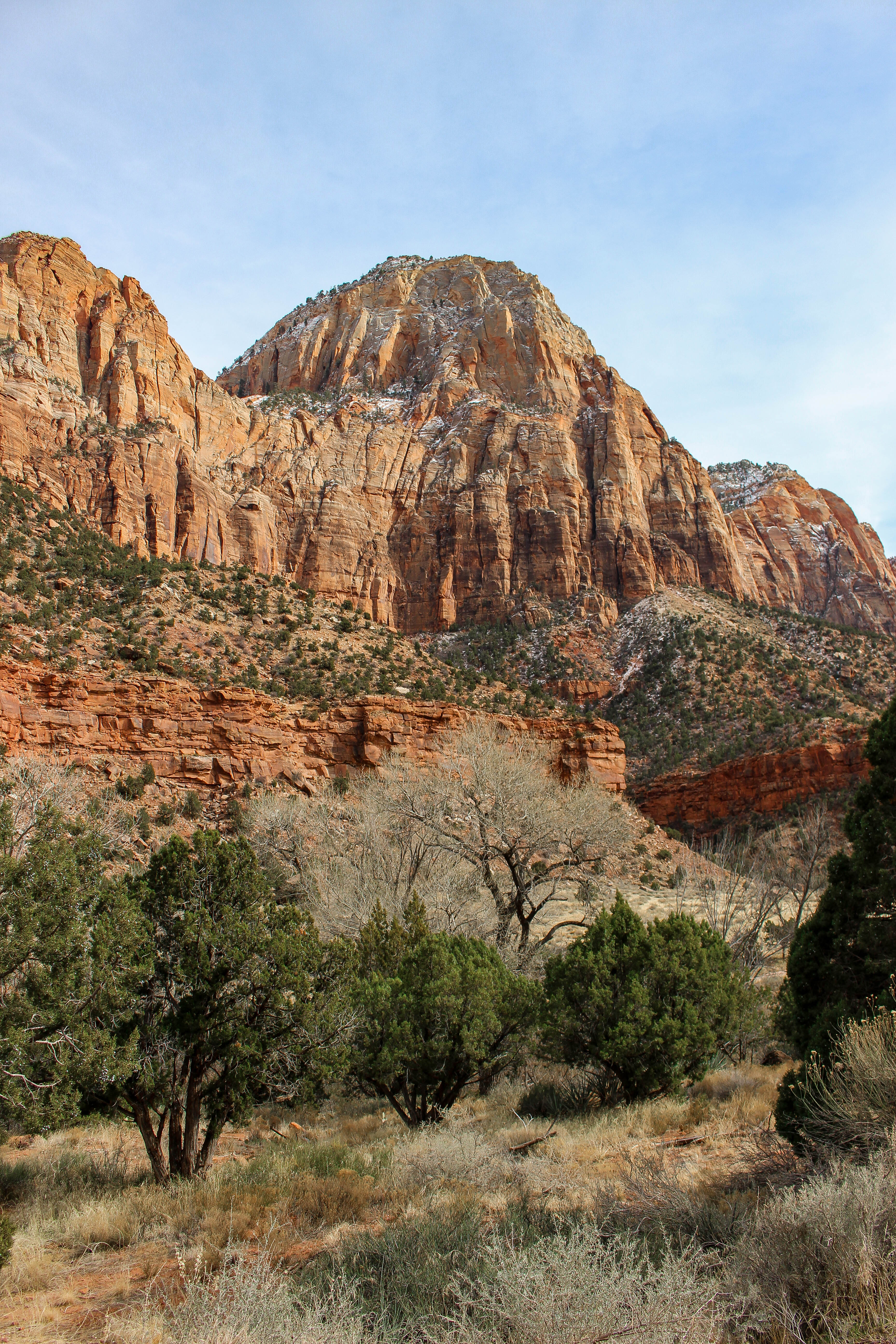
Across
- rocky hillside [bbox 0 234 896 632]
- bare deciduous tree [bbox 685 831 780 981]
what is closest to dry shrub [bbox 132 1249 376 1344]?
bare deciduous tree [bbox 685 831 780 981]

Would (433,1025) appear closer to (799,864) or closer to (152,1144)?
(152,1144)

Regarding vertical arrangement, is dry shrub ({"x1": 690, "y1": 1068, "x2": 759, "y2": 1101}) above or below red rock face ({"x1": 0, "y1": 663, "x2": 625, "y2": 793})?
below

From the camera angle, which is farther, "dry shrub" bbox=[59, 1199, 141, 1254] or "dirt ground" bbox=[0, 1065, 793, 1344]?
"dry shrub" bbox=[59, 1199, 141, 1254]

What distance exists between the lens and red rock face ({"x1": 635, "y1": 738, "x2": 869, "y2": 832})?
40.9 m

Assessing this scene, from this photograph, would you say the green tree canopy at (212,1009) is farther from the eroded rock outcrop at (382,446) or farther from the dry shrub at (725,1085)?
the eroded rock outcrop at (382,446)

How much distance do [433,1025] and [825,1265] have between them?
6986 millimetres

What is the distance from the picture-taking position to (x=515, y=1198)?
6926 mm

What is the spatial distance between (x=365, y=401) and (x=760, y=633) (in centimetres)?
4440

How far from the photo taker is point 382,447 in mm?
71250

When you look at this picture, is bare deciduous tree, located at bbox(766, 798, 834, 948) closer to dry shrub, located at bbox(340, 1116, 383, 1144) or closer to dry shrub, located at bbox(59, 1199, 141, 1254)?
dry shrub, located at bbox(340, 1116, 383, 1144)

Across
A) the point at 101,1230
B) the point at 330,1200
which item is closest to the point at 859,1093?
the point at 330,1200

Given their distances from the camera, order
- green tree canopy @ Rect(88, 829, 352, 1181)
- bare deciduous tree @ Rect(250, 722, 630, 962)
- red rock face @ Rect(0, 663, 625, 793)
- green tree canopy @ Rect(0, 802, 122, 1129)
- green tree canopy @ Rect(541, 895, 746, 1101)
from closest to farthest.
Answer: green tree canopy @ Rect(0, 802, 122, 1129)
green tree canopy @ Rect(88, 829, 352, 1181)
green tree canopy @ Rect(541, 895, 746, 1101)
bare deciduous tree @ Rect(250, 722, 630, 962)
red rock face @ Rect(0, 663, 625, 793)

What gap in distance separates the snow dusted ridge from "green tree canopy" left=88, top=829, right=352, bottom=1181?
352 ft

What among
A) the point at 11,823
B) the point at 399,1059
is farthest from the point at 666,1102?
the point at 11,823
